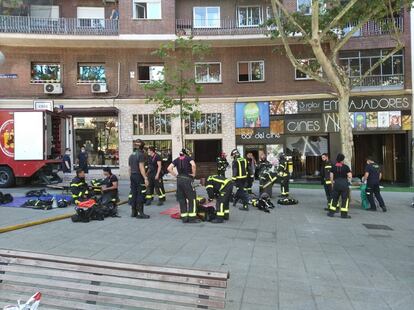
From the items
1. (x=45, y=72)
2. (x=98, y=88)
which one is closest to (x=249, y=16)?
(x=98, y=88)

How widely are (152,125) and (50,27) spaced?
24.7 ft

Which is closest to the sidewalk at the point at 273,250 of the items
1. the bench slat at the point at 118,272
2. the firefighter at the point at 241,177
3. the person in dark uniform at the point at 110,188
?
the firefighter at the point at 241,177

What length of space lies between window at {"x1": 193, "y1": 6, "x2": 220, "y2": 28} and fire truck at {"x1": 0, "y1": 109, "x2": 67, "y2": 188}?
11.2 m

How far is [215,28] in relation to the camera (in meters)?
23.5

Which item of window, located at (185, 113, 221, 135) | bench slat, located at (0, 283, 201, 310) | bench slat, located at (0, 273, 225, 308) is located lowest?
bench slat, located at (0, 283, 201, 310)

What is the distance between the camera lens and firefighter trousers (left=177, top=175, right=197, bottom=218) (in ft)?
32.0

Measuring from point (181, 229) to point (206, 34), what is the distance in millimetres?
16502

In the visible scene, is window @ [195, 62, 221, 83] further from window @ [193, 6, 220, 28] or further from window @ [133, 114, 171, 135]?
window @ [133, 114, 171, 135]

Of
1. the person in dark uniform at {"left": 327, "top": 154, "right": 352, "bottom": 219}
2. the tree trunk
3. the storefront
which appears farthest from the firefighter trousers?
the storefront

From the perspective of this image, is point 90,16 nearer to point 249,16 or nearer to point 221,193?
point 249,16

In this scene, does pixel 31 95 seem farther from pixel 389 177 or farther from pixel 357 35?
pixel 389 177

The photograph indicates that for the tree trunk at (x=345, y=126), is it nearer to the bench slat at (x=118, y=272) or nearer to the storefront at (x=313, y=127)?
the storefront at (x=313, y=127)

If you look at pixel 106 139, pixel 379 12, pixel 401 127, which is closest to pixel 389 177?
Answer: pixel 401 127

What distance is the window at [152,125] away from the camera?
78.3ft
